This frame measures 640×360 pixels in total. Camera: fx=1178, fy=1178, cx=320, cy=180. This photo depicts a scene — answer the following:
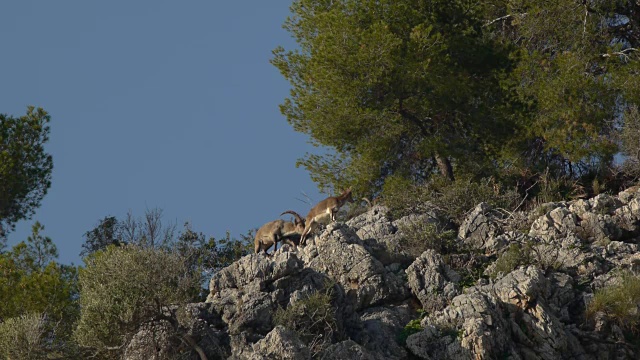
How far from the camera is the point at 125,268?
24.3 meters

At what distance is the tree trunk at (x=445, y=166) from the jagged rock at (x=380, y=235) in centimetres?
295

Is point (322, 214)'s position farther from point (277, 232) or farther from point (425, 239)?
point (425, 239)

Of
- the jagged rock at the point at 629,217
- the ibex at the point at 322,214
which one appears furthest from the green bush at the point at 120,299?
the jagged rock at the point at 629,217

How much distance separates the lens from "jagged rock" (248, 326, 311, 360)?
2106 cm

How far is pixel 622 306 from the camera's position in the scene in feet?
80.1

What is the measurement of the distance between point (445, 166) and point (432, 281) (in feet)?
31.9

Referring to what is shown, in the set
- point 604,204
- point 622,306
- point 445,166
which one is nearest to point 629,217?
point 604,204

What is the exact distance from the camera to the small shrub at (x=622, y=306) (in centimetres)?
2447

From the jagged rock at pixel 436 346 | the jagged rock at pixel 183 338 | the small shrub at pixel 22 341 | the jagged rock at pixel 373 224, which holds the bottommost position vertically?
the jagged rock at pixel 436 346

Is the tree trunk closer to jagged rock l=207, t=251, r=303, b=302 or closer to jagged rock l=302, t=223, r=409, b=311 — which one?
jagged rock l=302, t=223, r=409, b=311

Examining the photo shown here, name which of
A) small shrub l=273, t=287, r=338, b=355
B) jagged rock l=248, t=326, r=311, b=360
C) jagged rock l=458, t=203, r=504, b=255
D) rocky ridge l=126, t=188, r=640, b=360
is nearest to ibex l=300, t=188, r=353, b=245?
rocky ridge l=126, t=188, r=640, b=360

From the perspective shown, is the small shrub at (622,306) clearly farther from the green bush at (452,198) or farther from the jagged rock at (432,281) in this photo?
the green bush at (452,198)

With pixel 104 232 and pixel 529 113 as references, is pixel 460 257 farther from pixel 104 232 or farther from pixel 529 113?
pixel 104 232

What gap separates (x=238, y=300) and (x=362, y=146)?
40.3 ft
